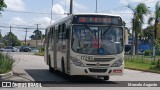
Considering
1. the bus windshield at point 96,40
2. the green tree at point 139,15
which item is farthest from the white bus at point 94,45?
the green tree at point 139,15

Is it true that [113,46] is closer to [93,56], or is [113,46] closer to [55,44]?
[93,56]

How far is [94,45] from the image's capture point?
19.9m

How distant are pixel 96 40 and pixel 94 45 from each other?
251 millimetres

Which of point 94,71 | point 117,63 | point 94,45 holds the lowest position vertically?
point 94,71

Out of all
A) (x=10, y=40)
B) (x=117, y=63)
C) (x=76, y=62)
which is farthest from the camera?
(x=10, y=40)

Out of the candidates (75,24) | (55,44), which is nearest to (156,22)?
(55,44)

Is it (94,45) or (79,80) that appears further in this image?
Answer: (79,80)

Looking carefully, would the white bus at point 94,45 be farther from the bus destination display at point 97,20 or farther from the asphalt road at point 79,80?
the asphalt road at point 79,80

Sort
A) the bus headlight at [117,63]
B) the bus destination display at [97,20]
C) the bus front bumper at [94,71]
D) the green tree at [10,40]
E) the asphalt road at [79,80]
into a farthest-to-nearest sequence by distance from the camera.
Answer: the green tree at [10,40] < the bus destination display at [97,20] < the bus headlight at [117,63] < the bus front bumper at [94,71] < the asphalt road at [79,80]

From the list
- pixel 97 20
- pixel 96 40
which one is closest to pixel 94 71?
pixel 96 40

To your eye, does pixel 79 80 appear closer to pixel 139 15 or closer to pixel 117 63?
pixel 117 63

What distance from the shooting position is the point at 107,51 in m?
19.9

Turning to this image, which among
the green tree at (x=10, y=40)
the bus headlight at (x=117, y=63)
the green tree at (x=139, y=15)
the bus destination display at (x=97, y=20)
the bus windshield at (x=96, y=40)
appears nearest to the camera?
the bus windshield at (x=96, y=40)

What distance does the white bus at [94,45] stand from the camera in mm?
19688
